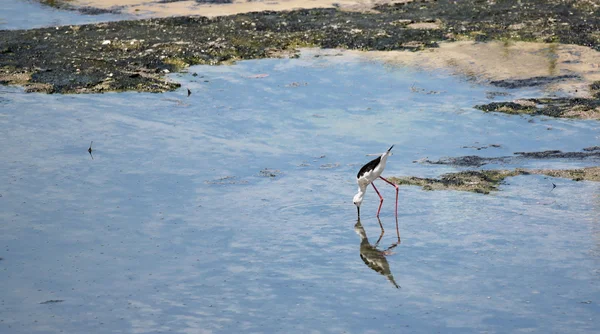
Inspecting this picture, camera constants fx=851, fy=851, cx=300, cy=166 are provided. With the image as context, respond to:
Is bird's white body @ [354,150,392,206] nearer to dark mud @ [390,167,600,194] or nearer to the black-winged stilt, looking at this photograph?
the black-winged stilt

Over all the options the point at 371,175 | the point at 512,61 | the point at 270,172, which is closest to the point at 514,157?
the point at 371,175

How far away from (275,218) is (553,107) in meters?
5.14

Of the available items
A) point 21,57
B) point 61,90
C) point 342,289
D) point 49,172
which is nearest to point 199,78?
point 61,90

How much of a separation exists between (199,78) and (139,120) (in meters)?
2.13

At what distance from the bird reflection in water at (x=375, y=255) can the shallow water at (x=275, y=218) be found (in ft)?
0.25

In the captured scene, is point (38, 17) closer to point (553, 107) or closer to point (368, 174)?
point (553, 107)

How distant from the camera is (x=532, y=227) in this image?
26.3 ft

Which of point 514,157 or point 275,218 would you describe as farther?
point 514,157

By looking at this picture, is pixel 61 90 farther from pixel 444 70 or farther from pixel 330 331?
pixel 330 331

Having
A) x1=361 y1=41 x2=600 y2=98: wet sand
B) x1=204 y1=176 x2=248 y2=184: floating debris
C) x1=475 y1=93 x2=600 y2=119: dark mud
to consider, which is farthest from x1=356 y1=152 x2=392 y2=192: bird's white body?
x1=361 y1=41 x2=600 y2=98: wet sand

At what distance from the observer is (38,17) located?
1809 cm

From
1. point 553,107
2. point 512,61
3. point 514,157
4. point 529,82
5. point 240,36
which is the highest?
point 240,36

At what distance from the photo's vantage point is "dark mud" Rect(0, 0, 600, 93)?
44.8ft

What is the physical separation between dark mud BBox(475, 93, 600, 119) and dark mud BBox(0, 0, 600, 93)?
2550 mm
